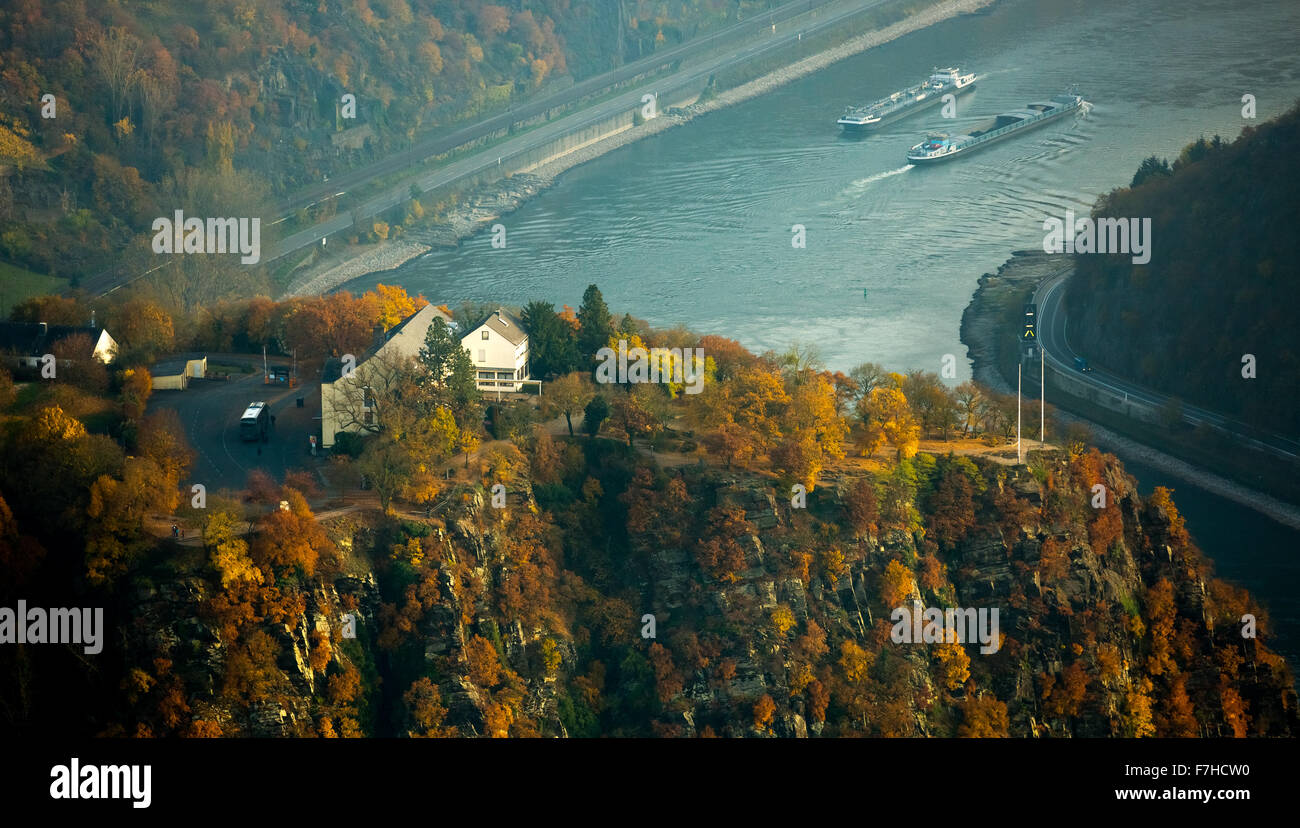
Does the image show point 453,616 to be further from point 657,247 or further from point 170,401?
point 657,247

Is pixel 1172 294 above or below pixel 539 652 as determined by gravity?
above

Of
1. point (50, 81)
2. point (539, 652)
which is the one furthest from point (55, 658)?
point (50, 81)

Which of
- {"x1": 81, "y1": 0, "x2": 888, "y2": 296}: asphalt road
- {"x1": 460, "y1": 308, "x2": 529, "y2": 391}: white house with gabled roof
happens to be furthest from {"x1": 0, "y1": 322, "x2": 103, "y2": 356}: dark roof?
{"x1": 81, "y1": 0, "x2": 888, "y2": 296}: asphalt road

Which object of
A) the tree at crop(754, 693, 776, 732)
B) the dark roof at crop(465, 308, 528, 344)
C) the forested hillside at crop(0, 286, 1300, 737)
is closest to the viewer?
the forested hillside at crop(0, 286, 1300, 737)

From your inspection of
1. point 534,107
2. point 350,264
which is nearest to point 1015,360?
point 350,264

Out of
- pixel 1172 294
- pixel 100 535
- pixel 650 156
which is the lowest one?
pixel 100 535

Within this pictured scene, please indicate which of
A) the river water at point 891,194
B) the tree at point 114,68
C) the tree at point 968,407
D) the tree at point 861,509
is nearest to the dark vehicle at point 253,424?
the tree at point 861,509

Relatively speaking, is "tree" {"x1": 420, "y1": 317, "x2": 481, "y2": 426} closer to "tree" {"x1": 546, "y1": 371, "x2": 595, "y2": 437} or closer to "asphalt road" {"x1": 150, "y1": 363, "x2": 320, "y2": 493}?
"tree" {"x1": 546, "y1": 371, "x2": 595, "y2": 437}

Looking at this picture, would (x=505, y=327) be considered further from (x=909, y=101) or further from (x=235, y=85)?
(x=909, y=101)
